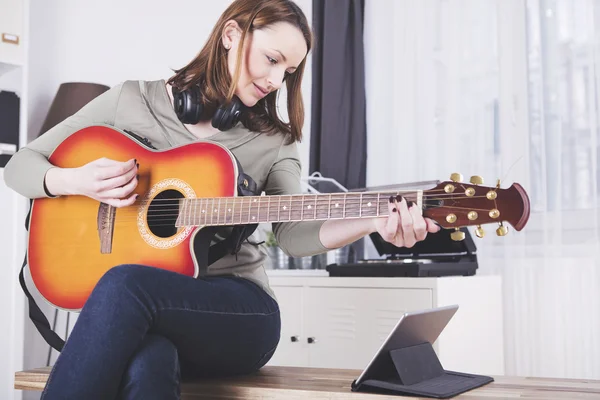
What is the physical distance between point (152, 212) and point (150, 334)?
0.29 meters

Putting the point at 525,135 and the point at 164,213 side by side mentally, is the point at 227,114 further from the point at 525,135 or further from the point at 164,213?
the point at 525,135

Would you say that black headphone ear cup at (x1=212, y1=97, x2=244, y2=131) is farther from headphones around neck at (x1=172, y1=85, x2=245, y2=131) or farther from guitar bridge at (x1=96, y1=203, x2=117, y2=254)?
guitar bridge at (x1=96, y1=203, x2=117, y2=254)

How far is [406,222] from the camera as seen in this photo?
105 centimetres

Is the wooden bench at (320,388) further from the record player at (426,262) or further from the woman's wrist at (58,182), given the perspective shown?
the record player at (426,262)

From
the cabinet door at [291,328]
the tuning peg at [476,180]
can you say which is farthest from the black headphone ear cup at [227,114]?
the cabinet door at [291,328]

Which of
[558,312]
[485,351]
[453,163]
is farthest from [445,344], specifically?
[453,163]

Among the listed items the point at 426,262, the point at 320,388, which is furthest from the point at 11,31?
the point at 320,388

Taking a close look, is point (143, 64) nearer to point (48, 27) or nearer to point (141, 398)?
point (48, 27)

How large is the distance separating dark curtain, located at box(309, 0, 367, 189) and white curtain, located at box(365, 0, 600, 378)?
0.52ft

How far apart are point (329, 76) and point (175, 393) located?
2.04m

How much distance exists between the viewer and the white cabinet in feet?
6.51

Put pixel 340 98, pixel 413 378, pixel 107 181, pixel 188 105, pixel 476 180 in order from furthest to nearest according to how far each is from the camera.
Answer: pixel 340 98 < pixel 188 105 < pixel 107 181 < pixel 413 378 < pixel 476 180

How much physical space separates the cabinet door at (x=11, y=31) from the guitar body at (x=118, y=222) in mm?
1091

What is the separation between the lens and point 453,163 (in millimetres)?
2498
